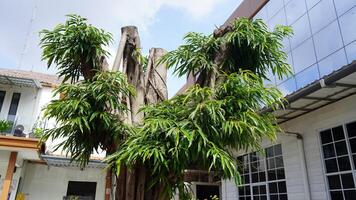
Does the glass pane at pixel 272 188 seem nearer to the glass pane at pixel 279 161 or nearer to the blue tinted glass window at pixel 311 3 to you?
the glass pane at pixel 279 161

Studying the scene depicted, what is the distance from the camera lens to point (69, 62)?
3.17 m

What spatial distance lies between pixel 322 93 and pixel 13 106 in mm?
9260

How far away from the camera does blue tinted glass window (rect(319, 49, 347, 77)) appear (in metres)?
5.50

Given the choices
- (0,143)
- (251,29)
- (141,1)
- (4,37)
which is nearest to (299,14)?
(141,1)

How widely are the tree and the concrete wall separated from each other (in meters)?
2.94

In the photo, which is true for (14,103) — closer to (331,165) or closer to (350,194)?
(331,165)

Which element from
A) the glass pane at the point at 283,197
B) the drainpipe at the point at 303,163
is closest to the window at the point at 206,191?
the glass pane at the point at 283,197

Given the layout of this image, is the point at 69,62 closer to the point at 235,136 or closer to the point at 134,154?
the point at 134,154

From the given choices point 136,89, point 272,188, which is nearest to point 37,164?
point 272,188

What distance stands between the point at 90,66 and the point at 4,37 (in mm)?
9040

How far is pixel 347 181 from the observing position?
16.7ft

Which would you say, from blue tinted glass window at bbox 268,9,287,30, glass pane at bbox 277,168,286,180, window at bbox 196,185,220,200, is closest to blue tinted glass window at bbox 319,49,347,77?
blue tinted glass window at bbox 268,9,287,30

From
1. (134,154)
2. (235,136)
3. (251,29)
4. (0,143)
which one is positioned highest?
(251,29)

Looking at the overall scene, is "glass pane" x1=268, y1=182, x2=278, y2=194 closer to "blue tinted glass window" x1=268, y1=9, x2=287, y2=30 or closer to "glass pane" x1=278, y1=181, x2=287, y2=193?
"glass pane" x1=278, y1=181, x2=287, y2=193
